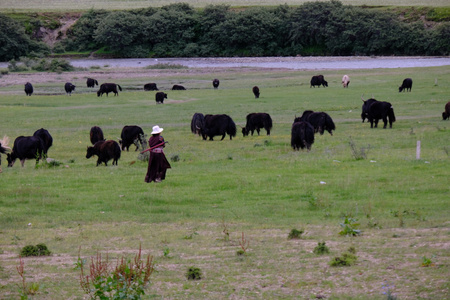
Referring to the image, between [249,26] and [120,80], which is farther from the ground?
[249,26]

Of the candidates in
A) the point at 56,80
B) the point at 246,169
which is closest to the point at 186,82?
the point at 56,80

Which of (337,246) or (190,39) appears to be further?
(190,39)

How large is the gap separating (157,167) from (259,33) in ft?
270

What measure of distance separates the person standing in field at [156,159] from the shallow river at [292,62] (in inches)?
2381

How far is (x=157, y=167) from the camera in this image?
46.5 ft

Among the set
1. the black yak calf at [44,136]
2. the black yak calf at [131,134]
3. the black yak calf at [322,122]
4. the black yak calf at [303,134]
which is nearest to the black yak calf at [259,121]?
the black yak calf at [322,122]

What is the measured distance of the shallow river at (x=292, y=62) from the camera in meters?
74.6

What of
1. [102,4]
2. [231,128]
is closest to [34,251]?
[231,128]

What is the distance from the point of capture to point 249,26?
9412 centimetres

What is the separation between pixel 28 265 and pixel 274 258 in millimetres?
3199

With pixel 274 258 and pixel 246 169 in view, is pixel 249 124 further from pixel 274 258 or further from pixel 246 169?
pixel 274 258

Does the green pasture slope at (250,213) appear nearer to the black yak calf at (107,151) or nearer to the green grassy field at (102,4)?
the black yak calf at (107,151)

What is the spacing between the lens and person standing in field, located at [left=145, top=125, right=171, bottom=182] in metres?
13.6

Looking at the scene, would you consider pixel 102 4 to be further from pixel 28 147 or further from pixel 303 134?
pixel 303 134
